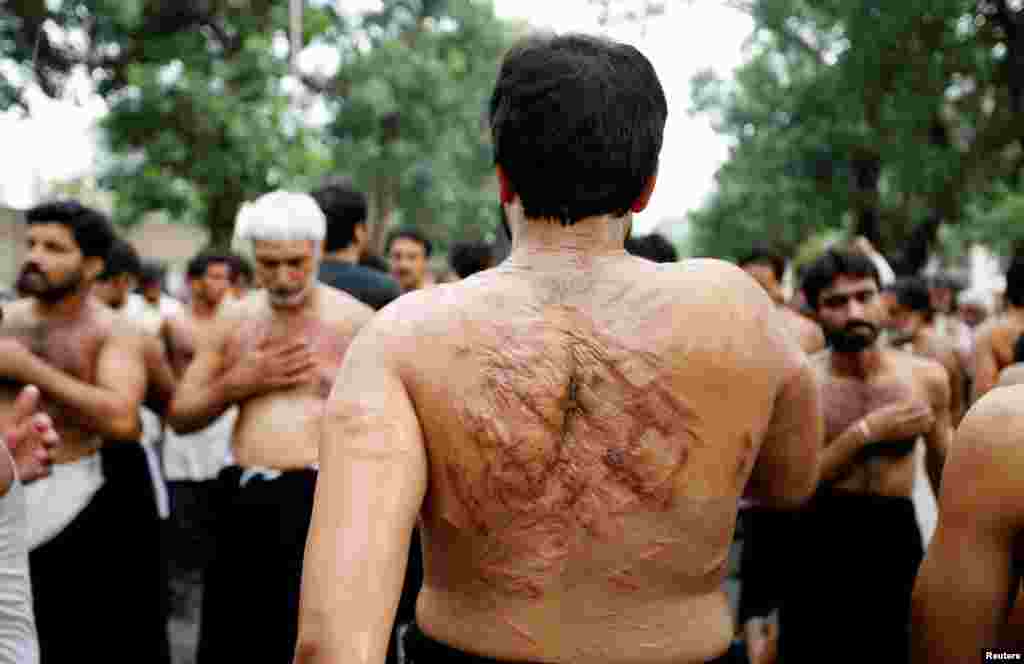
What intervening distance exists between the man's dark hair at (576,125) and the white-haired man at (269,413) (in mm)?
2370

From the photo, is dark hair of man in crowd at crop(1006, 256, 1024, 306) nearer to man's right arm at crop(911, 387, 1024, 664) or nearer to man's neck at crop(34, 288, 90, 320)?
man's right arm at crop(911, 387, 1024, 664)

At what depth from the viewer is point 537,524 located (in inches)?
78.1

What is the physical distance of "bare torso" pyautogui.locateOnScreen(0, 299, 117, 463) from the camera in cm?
449

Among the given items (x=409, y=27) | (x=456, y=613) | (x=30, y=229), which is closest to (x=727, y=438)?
(x=456, y=613)

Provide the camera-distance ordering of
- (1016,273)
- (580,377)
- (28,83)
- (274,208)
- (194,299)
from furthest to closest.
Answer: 1. (28,83)
2. (194,299)
3. (1016,273)
4. (274,208)
5. (580,377)

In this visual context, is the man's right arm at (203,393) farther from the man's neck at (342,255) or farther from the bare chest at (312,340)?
the man's neck at (342,255)

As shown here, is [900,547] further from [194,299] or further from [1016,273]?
[194,299]

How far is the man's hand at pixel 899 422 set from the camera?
15.1 ft

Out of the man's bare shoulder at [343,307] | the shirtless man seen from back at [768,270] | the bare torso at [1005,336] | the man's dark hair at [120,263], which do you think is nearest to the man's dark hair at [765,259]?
the shirtless man seen from back at [768,270]

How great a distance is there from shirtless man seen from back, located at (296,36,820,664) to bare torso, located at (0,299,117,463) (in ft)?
9.34

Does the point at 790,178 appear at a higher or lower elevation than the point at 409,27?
lower

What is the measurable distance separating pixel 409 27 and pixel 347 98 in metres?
2.23

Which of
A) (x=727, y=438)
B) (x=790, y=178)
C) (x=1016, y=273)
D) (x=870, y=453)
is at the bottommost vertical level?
(x=790, y=178)

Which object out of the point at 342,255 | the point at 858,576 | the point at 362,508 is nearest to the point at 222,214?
the point at 342,255
